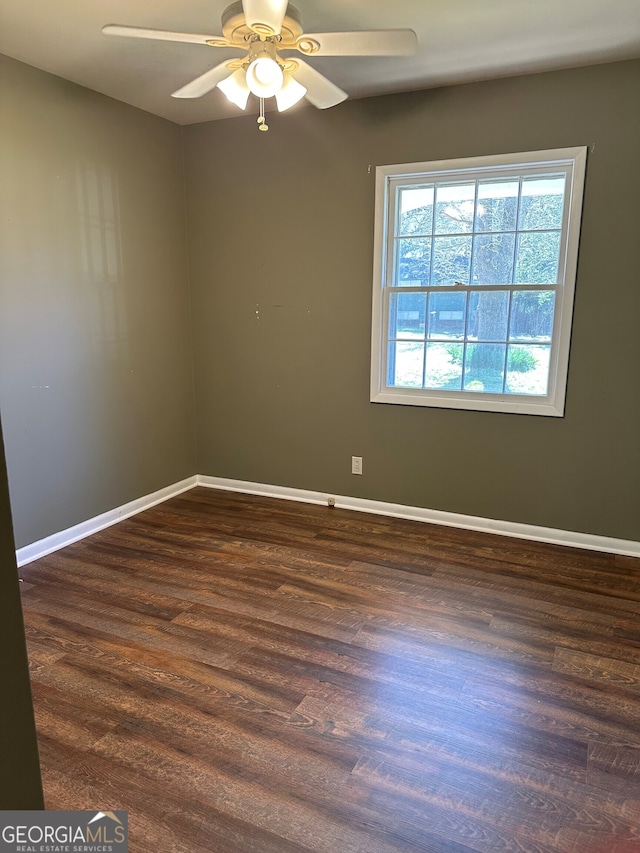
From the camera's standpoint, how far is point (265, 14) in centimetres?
182

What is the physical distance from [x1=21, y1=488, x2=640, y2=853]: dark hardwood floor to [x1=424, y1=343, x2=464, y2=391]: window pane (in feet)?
3.35

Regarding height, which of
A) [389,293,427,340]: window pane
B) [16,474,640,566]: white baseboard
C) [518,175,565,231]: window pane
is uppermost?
[518,175,565,231]: window pane

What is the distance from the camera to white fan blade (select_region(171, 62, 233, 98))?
2250 millimetres

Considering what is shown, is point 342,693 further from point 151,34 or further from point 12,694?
point 151,34

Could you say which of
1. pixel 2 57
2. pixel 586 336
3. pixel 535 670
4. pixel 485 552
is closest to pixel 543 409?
pixel 586 336

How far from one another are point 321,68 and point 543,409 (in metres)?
2.24

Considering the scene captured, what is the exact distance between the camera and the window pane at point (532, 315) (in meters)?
3.09

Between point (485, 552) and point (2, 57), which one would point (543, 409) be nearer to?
point (485, 552)

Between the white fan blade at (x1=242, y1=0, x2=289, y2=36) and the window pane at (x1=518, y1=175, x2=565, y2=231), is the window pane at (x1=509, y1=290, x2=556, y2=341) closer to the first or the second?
the window pane at (x1=518, y1=175, x2=565, y2=231)

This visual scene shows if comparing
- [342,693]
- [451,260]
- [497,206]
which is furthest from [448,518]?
[497,206]

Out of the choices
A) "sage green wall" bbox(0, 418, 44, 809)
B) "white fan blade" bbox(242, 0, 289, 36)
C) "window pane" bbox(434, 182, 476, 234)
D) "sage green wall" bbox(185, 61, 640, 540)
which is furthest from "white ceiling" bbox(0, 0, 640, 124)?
"sage green wall" bbox(0, 418, 44, 809)

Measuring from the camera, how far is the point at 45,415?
304cm

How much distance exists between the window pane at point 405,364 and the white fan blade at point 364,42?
67.7 inches

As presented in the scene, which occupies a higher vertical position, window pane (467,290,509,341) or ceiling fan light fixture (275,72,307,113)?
ceiling fan light fixture (275,72,307,113)
